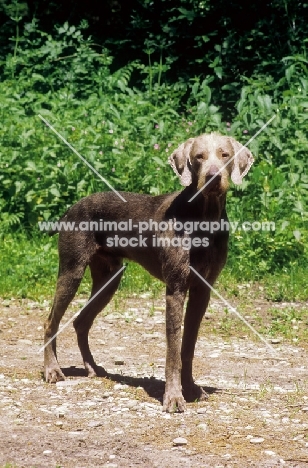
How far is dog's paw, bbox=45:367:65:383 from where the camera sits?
6070 millimetres

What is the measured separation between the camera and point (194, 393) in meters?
5.74

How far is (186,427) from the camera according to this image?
A: 5.12m

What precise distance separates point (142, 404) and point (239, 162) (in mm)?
1680

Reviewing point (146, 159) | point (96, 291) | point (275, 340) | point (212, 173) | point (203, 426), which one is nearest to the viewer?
point (203, 426)

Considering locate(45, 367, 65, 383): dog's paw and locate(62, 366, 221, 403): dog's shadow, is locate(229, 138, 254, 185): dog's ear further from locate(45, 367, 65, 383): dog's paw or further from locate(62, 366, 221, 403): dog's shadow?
locate(45, 367, 65, 383): dog's paw

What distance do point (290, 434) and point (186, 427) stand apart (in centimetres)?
60

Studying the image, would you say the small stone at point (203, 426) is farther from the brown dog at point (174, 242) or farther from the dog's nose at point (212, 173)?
the dog's nose at point (212, 173)

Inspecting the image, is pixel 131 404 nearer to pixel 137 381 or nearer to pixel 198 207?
pixel 137 381

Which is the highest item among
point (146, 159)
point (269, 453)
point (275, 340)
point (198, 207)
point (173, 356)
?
point (146, 159)

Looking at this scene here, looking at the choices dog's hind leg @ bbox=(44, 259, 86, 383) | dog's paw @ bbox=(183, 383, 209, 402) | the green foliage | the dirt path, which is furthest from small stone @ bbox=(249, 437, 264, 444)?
the green foliage

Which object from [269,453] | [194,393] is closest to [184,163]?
[194,393]

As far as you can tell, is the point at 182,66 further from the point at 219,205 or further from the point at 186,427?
the point at 186,427

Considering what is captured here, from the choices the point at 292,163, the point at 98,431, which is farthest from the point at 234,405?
the point at 292,163

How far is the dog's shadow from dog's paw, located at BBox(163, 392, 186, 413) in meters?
0.20
